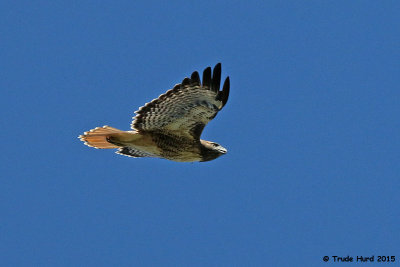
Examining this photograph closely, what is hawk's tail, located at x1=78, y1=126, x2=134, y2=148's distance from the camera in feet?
31.4

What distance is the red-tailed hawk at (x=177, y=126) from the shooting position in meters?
8.70

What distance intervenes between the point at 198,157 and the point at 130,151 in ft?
4.00

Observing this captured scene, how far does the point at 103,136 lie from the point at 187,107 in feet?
5.06

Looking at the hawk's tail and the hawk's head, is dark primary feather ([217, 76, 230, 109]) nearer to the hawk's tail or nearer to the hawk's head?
the hawk's head

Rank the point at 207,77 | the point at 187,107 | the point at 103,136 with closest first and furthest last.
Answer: the point at 207,77, the point at 187,107, the point at 103,136

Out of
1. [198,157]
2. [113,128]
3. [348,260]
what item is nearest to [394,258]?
[348,260]

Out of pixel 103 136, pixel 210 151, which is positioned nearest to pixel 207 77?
pixel 210 151

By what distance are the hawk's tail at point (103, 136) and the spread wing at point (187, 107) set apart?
0.35 m

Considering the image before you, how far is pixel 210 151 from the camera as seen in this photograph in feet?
32.0

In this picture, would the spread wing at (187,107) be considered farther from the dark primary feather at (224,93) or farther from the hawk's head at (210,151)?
the hawk's head at (210,151)

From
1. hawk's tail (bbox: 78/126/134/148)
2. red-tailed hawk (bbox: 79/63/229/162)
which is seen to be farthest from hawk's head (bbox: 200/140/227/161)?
hawk's tail (bbox: 78/126/134/148)

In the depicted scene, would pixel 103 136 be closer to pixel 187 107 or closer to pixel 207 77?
pixel 187 107

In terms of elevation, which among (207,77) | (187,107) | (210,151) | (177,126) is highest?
(207,77)

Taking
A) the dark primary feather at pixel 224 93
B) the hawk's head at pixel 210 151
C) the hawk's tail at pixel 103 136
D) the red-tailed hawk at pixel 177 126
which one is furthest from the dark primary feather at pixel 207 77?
the hawk's tail at pixel 103 136
